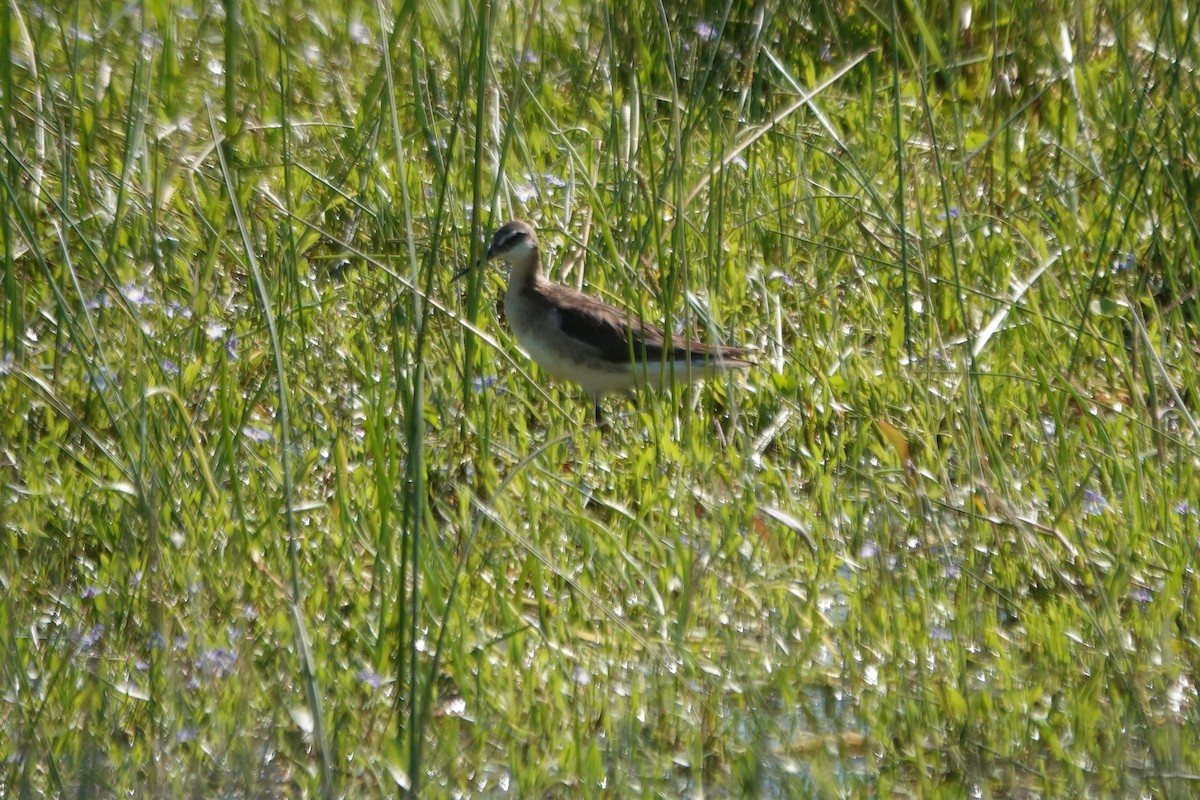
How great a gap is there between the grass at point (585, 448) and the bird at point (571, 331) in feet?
0.49

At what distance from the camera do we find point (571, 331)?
5.86 m

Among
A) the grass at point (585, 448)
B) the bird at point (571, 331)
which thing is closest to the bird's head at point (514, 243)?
the bird at point (571, 331)

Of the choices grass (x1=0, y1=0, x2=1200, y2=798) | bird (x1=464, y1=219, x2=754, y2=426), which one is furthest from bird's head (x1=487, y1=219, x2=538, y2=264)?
grass (x1=0, y1=0, x2=1200, y2=798)

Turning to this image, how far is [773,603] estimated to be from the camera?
13.6 feet

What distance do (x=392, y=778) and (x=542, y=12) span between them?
459 centimetres

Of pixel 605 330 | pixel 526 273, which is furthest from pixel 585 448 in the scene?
pixel 526 273

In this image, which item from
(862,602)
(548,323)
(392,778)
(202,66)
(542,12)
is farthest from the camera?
(542,12)

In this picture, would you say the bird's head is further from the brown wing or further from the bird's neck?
the brown wing

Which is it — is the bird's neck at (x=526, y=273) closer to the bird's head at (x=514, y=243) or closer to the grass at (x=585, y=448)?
the bird's head at (x=514, y=243)

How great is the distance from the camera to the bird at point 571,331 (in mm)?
5762

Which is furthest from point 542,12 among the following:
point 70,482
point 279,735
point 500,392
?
point 279,735

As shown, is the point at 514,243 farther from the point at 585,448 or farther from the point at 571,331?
the point at 585,448

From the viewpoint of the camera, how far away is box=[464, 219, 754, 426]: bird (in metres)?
5.76

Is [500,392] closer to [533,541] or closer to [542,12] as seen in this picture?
[533,541]
